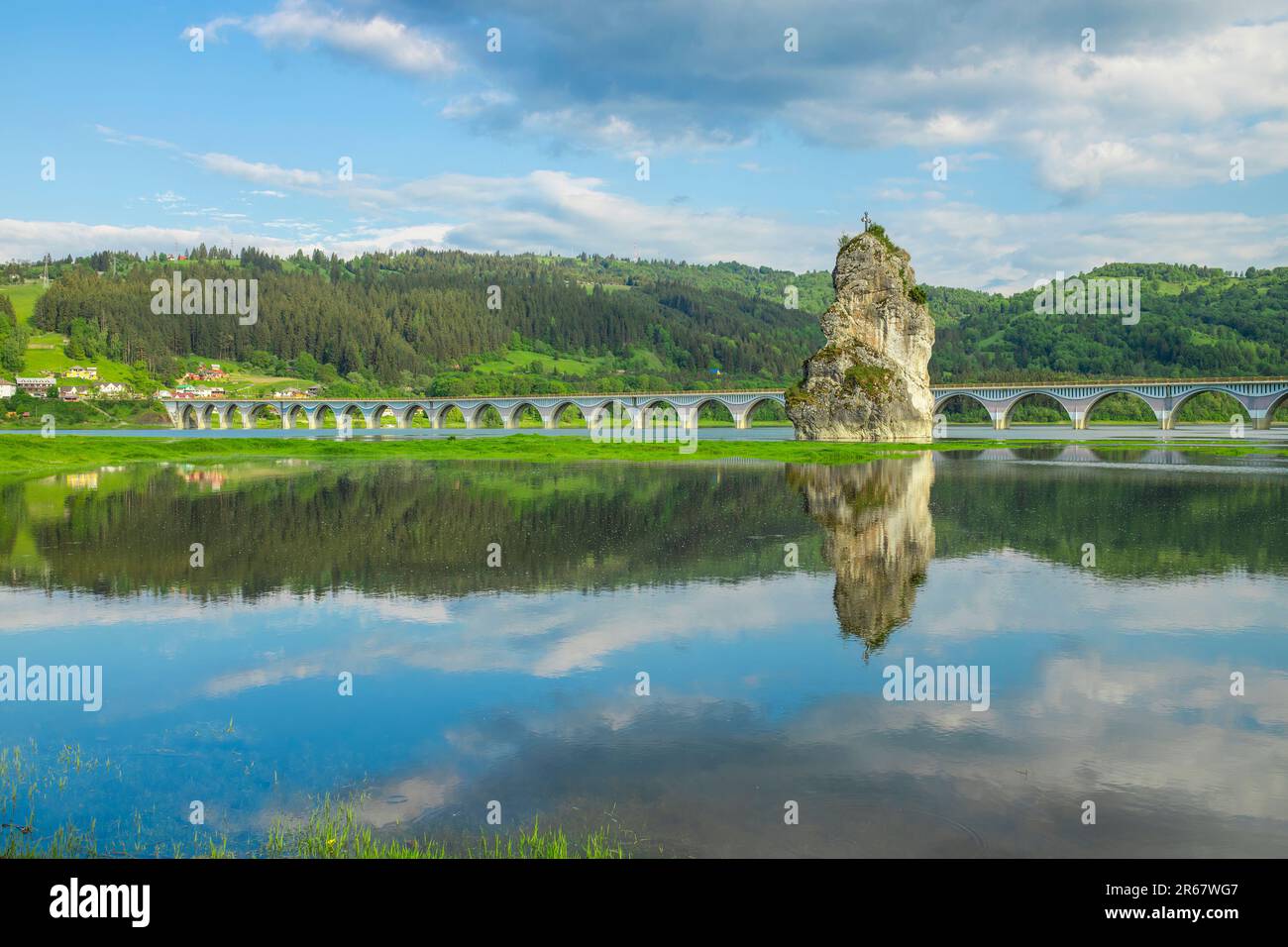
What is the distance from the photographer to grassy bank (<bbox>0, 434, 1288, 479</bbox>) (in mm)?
73812

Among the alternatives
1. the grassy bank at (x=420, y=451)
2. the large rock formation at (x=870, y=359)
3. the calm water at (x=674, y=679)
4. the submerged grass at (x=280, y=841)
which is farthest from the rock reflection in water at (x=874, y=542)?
the large rock formation at (x=870, y=359)

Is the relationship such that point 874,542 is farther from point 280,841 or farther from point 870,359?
point 870,359

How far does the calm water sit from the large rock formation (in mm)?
87937

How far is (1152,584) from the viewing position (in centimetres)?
2370

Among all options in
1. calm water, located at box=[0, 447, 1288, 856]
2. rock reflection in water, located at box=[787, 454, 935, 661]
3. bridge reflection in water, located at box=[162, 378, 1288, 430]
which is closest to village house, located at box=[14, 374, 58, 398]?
bridge reflection in water, located at box=[162, 378, 1288, 430]

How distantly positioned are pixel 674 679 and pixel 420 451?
7814 cm

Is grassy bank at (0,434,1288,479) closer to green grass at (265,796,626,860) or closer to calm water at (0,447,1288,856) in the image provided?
calm water at (0,447,1288,856)

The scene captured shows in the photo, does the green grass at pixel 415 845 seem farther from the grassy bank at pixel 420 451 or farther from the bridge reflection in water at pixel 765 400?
the bridge reflection in water at pixel 765 400

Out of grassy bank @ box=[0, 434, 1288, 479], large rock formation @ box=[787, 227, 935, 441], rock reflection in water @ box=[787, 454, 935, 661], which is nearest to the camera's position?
rock reflection in water @ box=[787, 454, 935, 661]

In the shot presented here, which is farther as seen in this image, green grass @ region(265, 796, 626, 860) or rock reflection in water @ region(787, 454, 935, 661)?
rock reflection in water @ region(787, 454, 935, 661)
